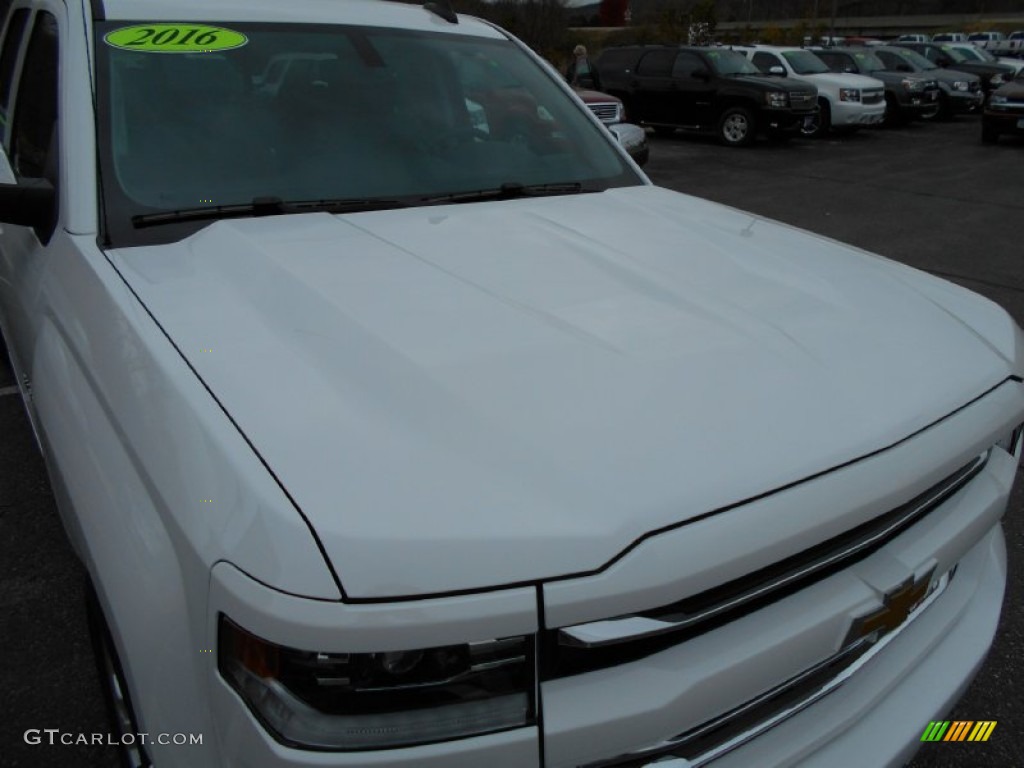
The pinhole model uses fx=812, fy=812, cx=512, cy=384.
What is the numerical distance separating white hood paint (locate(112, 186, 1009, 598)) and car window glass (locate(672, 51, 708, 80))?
14.2 m

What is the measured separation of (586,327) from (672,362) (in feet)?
0.67

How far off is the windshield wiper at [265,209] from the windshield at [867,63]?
19.3 metres

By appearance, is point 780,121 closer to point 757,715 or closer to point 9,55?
point 9,55

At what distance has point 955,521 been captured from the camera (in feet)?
5.27

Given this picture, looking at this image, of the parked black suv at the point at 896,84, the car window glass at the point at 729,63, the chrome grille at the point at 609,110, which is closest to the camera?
the chrome grille at the point at 609,110

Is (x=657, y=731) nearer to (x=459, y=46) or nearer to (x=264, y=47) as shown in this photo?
(x=264, y=47)

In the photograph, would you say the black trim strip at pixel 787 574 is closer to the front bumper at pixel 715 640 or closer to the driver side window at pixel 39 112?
the front bumper at pixel 715 640

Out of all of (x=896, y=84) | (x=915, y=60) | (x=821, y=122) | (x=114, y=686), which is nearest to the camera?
(x=114, y=686)

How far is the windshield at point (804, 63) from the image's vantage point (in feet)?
55.0

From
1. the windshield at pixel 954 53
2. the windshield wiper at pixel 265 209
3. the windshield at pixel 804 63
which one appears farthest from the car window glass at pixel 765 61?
the windshield wiper at pixel 265 209

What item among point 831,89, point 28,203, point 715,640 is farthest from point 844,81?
point 715,640

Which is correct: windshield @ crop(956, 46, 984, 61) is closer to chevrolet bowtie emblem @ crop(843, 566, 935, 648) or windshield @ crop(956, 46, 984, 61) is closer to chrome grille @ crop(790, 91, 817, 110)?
chrome grille @ crop(790, 91, 817, 110)

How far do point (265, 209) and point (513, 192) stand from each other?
2.59ft

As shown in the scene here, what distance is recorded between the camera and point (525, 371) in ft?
4.74
